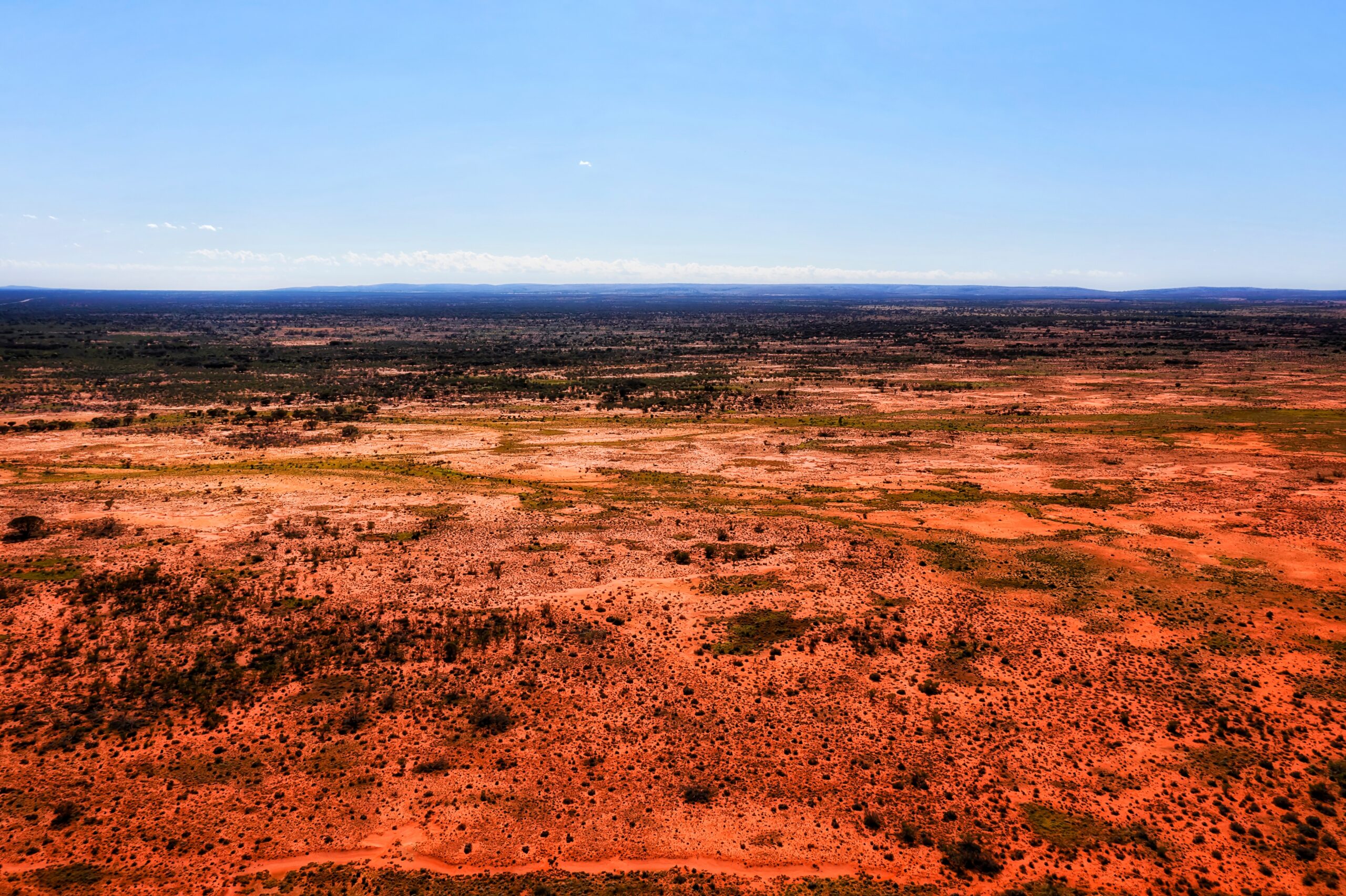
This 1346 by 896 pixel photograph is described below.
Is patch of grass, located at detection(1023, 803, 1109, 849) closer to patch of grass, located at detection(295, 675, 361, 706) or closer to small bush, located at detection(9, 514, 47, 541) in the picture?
patch of grass, located at detection(295, 675, 361, 706)

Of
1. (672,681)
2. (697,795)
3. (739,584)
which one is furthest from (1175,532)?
(697,795)

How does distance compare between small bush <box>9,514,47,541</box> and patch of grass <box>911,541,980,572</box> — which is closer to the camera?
patch of grass <box>911,541,980,572</box>

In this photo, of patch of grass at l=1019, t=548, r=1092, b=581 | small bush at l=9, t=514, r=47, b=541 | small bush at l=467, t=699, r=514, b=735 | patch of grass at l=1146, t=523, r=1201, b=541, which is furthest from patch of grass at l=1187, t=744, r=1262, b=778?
small bush at l=9, t=514, r=47, b=541

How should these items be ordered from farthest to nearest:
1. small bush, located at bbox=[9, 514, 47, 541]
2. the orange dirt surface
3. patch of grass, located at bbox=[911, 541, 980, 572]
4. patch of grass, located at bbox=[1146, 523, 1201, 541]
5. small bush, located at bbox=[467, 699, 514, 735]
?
1. patch of grass, located at bbox=[1146, 523, 1201, 541]
2. small bush, located at bbox=[9, 514, 47, 541]
3. patch of grass, located at bbox=[911, 541, 980, 572]
4. small bush, located at bbox=[467, 699, 514, 735]
5. the orange dirt surface

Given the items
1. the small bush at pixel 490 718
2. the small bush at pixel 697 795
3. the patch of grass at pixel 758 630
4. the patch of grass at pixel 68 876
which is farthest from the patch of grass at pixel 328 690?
the patch of grass at pixel 758 630

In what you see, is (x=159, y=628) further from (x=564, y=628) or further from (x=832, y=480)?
(x=832, y=480)

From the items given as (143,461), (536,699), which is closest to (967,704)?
(536,699)

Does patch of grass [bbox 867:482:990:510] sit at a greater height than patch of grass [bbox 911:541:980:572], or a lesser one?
greater

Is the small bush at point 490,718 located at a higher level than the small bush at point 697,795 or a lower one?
higher

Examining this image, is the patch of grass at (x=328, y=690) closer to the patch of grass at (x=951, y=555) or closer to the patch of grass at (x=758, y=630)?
the patch of grass at (x=758, y=630)

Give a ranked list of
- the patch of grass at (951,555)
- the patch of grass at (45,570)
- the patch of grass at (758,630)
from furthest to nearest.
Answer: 1. the patch of grass at (951,555)
2. the patch of grass at (45,570)
3. the patch of grass at (758,630)
